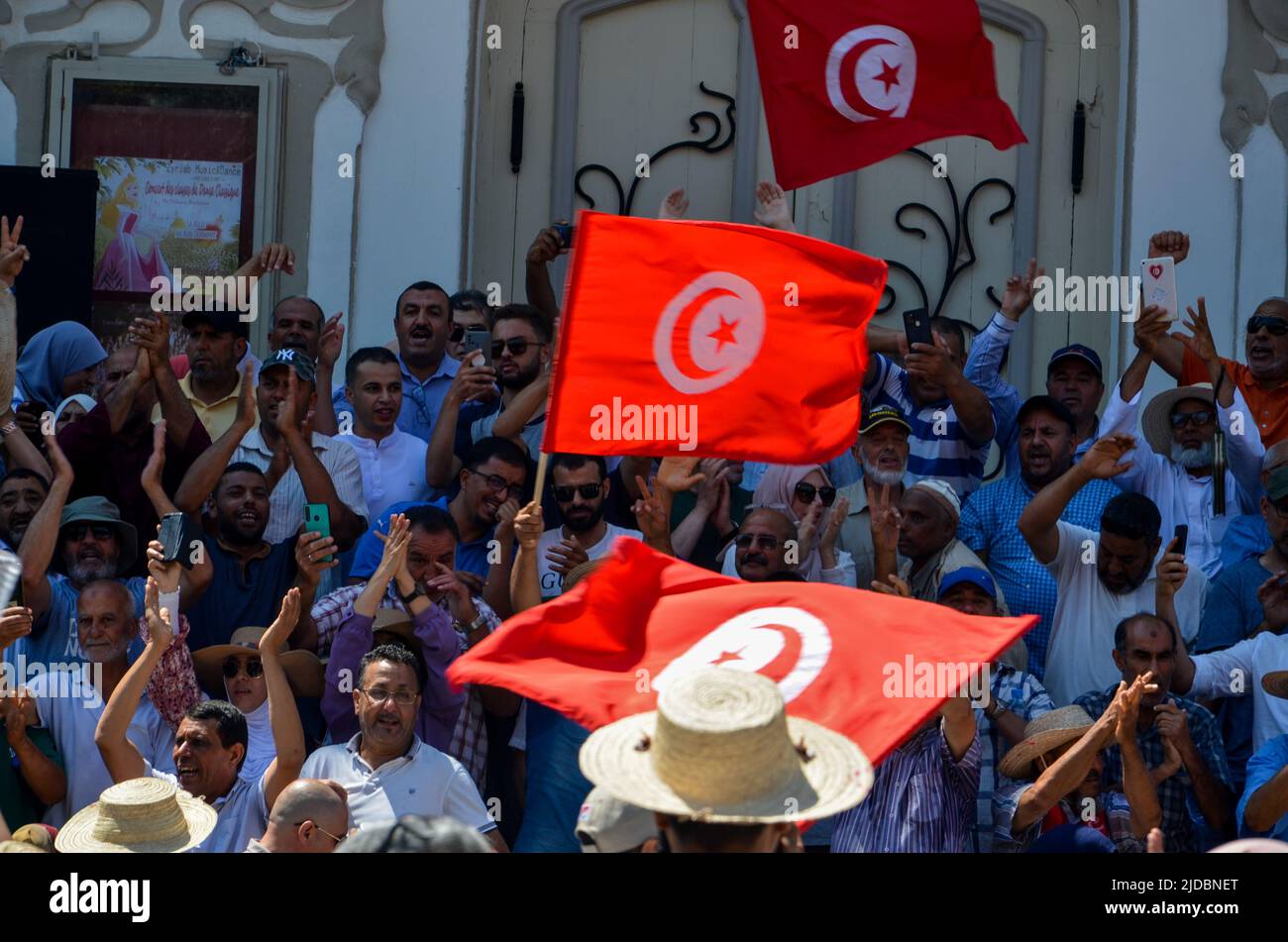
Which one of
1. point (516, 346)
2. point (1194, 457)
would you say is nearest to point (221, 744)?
point (516, 346)

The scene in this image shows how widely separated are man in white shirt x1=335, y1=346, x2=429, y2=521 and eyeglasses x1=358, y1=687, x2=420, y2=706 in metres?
1.84

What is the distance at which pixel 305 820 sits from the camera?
6.68 meters

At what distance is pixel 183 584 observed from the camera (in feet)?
27.1

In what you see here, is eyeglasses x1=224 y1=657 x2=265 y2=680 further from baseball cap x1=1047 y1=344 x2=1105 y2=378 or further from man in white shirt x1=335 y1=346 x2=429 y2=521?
baseball cap x1=1047 y1=344 x2=1105 y2=378

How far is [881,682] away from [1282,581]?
109 inches

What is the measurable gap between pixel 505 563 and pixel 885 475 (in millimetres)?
1632

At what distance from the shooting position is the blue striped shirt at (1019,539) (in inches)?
334

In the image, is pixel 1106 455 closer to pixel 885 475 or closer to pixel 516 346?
pixel 885 475

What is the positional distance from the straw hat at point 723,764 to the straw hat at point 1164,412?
191 inches

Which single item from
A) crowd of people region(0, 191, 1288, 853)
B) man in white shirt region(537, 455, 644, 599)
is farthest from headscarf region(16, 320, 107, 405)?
man in white shirt region(537, 455, 644, 599)

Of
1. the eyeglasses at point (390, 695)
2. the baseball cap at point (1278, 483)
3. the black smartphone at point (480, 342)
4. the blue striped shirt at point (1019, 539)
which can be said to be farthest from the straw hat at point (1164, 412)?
the eyeglasses at point (390, 695)

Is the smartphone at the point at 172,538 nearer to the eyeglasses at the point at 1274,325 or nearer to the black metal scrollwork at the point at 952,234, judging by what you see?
the black metal scrollwork at the point at 952,234

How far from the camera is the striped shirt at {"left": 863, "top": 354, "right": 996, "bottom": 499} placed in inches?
364
